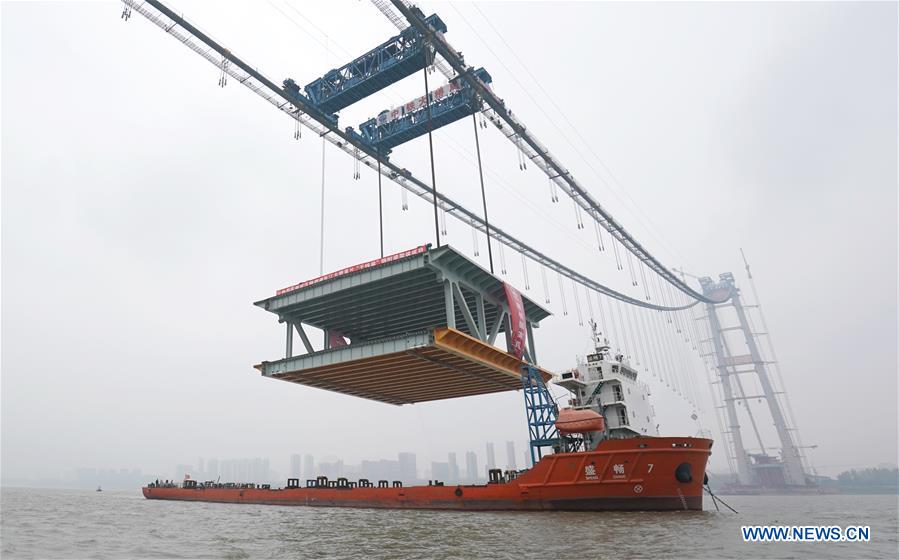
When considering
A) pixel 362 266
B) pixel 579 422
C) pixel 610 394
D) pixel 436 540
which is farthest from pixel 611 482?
pixel 362 266

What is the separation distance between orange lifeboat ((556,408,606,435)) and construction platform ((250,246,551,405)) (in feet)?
19.8

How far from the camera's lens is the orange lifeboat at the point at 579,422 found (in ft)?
97.0

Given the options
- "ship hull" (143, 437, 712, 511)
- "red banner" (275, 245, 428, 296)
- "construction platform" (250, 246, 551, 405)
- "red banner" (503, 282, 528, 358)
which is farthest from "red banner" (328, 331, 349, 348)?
"ship hull" (143, 437, 712, 511)

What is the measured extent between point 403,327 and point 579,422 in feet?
56.5

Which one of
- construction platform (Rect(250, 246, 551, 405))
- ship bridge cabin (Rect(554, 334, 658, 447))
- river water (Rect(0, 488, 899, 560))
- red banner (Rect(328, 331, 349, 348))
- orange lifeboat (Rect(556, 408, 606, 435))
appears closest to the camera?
river water (Rect(0, 488, 899, 560))

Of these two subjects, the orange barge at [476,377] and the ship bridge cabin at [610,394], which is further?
the ship bridge cabin at [610,394]

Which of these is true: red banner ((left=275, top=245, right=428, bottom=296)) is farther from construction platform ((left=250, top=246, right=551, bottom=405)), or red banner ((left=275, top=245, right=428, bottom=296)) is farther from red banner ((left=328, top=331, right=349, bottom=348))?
red banner ((left=328, top=331, right=349, bottom=348))

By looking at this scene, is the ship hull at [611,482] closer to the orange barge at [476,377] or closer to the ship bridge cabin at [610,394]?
the orange barge at [476,377]

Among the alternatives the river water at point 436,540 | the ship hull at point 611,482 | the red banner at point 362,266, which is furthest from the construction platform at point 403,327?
the river water at point 436,540

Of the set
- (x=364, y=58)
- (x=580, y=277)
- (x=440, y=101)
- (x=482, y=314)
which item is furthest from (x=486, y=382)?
(x=580, y=277)

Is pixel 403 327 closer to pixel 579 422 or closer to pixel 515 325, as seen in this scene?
pixel 515 325

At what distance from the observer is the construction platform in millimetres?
30953

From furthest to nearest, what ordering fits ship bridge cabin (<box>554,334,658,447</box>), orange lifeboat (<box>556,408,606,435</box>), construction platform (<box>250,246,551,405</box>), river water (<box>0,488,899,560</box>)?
1. ship bridge cabin (<box>554,334,658,447</box>)
2. construction platform (<box>250,246,551,405</box>)
3. orange lifeboat (<box>556,408,606,435</box>)
4. river water (<box>0,488,899,560</box>)

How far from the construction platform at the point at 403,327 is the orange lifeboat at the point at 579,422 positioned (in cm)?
604
